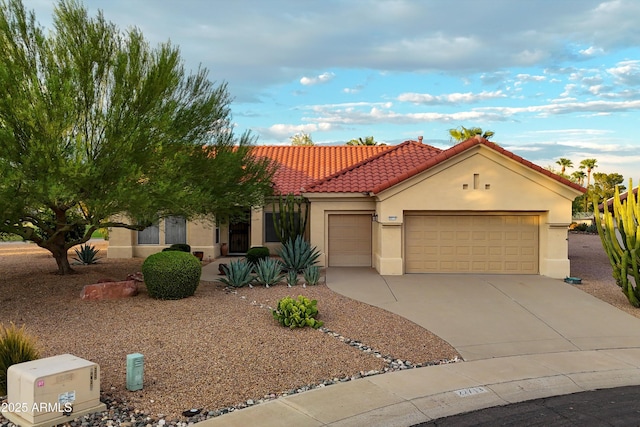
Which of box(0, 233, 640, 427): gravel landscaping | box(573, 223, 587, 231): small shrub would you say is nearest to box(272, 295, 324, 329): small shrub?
box(0, 233, 640, 427): gravel landscaping

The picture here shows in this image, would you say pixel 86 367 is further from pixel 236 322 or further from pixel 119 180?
pixel 119 180

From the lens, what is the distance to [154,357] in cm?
895

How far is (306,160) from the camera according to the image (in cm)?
2805

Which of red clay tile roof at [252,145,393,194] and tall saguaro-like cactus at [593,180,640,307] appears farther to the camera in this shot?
red clay tile roof at [252,145,393,194]

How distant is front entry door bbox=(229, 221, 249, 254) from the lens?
25.2m

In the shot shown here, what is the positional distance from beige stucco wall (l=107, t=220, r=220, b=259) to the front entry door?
57.6 inches

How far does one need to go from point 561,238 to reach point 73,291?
50.4 feet

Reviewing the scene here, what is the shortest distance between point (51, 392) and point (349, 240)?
14459 mm

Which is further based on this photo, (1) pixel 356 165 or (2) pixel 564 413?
(1) pixel 356 165

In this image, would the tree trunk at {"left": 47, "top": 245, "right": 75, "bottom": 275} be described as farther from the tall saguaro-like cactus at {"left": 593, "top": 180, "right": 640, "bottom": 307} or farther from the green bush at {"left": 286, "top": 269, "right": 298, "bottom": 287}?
the tall saguaro-like cactus at {"left": 593, "top": 180, "right": 640, "bottom": 307}

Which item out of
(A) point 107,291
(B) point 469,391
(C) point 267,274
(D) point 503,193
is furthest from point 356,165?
(B) point 469,391

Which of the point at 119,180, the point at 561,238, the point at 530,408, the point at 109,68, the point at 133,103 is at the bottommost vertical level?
the point at 530,408

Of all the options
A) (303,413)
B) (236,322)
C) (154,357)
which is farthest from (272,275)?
(303,413)

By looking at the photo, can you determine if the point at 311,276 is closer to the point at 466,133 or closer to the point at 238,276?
the point at 238,276
